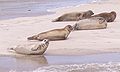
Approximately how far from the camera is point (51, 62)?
6.84m

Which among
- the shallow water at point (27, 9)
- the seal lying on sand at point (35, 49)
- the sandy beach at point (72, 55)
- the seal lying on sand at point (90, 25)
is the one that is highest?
the seal lying on sand at point (35, 49)

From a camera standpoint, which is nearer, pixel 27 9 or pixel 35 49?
pixel 35 49

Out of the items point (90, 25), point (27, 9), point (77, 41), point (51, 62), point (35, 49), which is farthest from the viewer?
point (27, 9)

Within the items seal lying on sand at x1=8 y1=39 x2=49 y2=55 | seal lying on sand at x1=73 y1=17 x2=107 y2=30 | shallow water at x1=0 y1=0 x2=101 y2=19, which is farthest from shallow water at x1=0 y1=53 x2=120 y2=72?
shallow water at x1=0 y1=0 x2=101 y2=19

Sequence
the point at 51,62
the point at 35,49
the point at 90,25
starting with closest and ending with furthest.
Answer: the point at 51,62
the point at 35,49
the point at 90,25

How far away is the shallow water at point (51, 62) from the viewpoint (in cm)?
639

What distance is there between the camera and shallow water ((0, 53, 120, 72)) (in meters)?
6.39

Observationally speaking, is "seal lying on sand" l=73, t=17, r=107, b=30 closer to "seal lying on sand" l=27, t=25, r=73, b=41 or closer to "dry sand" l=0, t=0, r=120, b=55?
"dry sand" l=0, t=0, r=120, b=55

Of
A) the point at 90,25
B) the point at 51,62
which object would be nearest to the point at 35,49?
the point at 51,62

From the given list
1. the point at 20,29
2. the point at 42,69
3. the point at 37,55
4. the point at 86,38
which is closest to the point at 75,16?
the point at 20,29

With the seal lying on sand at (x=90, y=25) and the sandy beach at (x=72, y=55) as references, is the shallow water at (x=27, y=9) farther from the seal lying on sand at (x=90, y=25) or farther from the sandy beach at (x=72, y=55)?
the sandy beach at (x=72, y=55)

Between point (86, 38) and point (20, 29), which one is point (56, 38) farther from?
point (20, 29)

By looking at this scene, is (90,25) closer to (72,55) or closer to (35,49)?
(72,55)

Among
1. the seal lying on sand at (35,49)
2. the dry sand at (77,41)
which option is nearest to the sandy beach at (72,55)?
the dry sand at (77,41)
